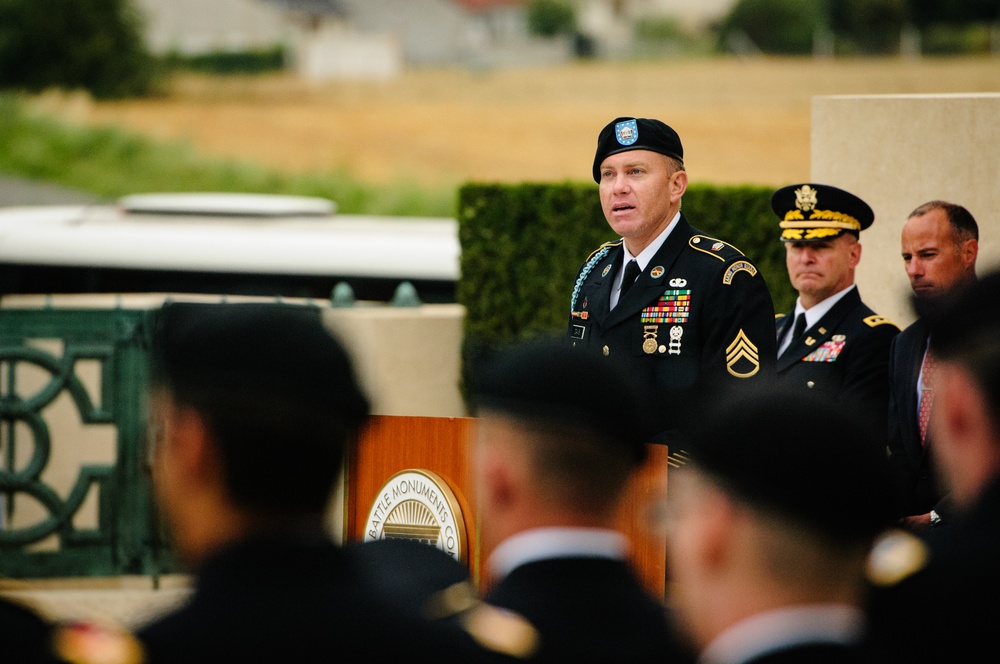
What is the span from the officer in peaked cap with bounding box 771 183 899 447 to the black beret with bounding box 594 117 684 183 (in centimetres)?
80

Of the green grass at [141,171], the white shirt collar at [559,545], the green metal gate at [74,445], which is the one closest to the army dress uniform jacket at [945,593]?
the white shirt collar at [559,545]

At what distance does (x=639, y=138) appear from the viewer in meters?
4.58

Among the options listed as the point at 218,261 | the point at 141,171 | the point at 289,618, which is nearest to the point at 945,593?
the point at 289,618

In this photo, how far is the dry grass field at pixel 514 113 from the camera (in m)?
34.9

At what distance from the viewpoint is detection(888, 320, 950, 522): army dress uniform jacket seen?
450 cm

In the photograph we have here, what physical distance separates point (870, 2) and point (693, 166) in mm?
16631

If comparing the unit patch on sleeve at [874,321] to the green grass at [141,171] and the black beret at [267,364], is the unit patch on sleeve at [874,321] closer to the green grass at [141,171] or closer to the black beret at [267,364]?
the black beret at [267,364]

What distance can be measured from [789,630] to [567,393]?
0.53 m

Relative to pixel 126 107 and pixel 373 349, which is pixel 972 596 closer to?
pixel 373 349

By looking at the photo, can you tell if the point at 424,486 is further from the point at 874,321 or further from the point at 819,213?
the point at 819,213

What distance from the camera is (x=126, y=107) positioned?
37781mm

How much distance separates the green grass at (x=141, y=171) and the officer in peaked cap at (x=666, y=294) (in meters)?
25.0

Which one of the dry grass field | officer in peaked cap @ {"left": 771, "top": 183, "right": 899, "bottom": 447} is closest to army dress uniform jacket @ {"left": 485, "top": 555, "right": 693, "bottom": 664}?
officer in peaked cap @ {"left": 771, "top": 183, "right": 899, "bottom": 447}

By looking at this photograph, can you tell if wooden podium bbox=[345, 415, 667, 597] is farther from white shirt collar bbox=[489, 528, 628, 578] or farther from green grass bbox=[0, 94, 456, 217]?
green grass bbox=[0, 94, 456, 217]
